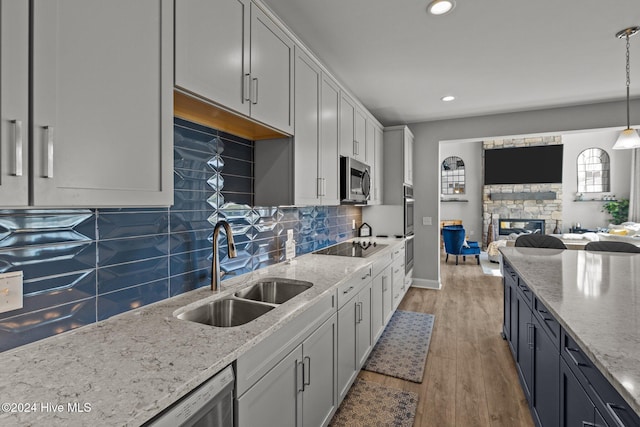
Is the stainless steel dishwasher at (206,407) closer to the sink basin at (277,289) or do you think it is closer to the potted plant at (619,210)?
the sink basin at (277,289)

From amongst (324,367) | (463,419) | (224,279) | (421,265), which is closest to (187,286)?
(224,279)

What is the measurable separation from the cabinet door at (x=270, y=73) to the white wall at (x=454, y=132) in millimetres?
3446

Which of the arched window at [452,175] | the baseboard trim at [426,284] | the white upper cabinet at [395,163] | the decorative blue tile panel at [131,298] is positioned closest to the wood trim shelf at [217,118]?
the decorative blue tile panel at [131,298]

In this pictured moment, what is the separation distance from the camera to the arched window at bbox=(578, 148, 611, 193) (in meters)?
8.34

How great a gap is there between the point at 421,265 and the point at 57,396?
4750 mm

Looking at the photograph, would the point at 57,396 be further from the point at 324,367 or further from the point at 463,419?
the point at 463,419

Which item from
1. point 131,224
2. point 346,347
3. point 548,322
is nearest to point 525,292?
point 548,322

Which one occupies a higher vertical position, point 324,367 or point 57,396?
point 57,396

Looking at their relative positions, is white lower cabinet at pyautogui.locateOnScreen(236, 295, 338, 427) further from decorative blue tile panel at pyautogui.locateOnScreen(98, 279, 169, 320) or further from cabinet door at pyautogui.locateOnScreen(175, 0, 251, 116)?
cabinet door at pyautogui.locateOnScreen(175, 0, 251, 116)

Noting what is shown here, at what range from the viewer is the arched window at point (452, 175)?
9.35 m

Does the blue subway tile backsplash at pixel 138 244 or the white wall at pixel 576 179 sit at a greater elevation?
the white wall at pixel 576 179

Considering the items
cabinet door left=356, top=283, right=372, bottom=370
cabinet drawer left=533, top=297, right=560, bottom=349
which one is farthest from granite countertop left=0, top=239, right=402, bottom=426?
cabinet drawer left=533, top=297, right=560, bottom=349

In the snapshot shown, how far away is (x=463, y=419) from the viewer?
6.56 ft

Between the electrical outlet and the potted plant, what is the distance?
10.9m
